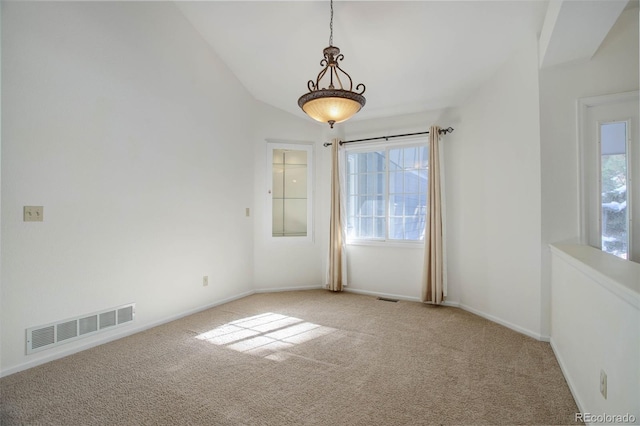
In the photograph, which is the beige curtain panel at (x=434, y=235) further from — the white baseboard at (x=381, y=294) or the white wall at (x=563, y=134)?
the white wall at (x=563, y=134)

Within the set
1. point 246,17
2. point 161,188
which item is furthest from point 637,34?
point 161,188

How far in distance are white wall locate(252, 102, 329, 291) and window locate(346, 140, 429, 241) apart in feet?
1.47

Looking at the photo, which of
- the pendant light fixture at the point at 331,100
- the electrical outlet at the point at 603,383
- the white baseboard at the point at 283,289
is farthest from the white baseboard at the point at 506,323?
the pendant light fixture at the point at 331,100

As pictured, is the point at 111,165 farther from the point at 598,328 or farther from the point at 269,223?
the point at 598,328

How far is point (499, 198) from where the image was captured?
11.3ft

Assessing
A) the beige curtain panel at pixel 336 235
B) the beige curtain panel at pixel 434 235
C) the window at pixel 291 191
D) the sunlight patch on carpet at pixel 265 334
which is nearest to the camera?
the sunlight patch on carpet at pixel 265 334

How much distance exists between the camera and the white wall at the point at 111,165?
240 cm

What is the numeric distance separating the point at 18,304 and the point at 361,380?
2.58 meters

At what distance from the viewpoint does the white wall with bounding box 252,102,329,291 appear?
480 cm

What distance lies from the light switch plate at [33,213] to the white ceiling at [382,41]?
2.55 metres

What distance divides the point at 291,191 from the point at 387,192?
4.80ft

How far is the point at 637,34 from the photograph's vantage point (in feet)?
8.63

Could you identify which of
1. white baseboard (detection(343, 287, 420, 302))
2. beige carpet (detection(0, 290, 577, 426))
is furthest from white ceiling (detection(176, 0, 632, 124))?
beige carpet (detection(0, 290, 577, 426))

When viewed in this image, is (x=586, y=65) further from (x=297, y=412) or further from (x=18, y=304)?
(x=18, y=304)
